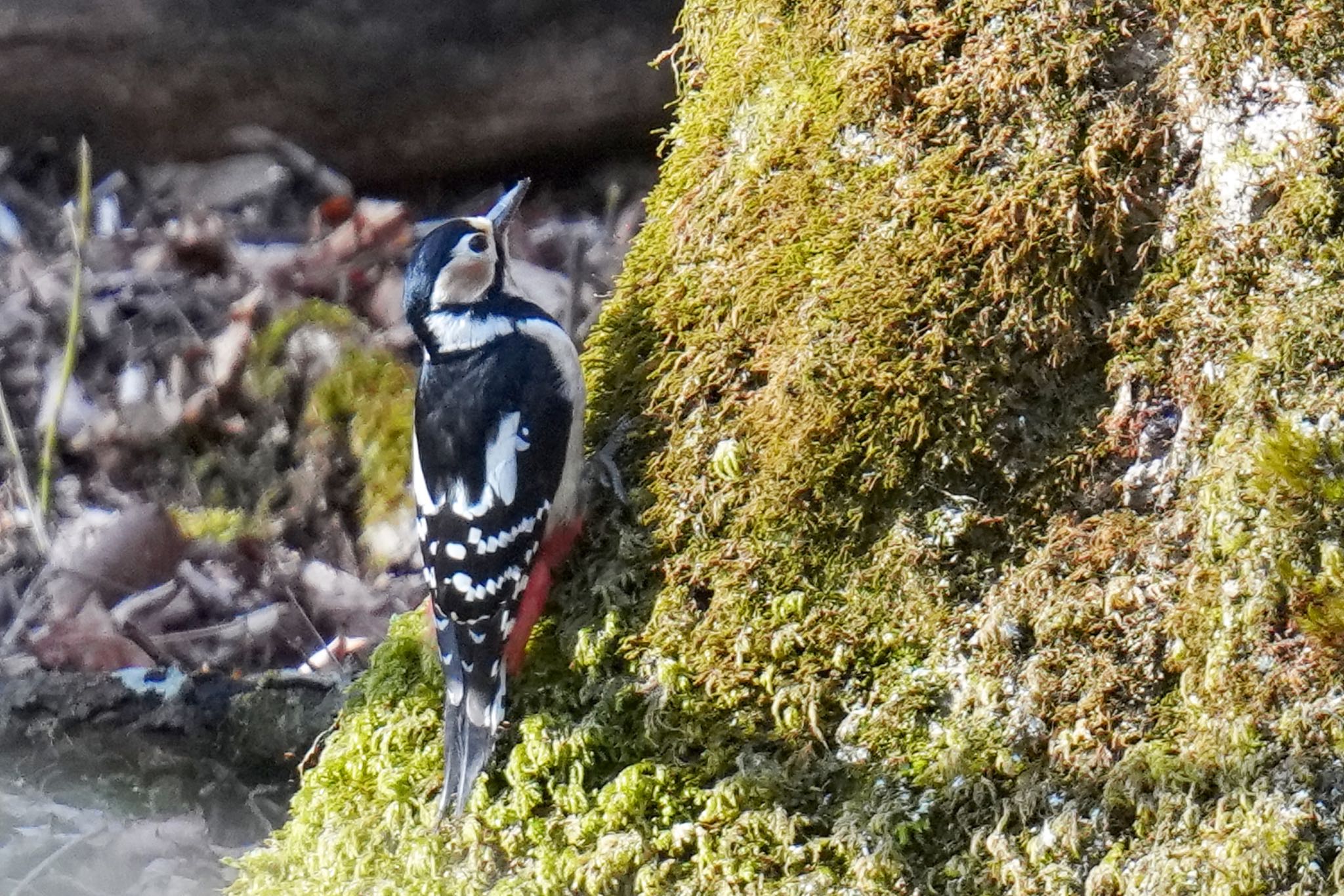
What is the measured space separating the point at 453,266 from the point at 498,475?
61 centimetres

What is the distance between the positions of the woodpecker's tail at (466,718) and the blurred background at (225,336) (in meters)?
0.72

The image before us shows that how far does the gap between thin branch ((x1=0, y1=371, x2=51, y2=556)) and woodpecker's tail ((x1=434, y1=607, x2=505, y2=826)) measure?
2.23m

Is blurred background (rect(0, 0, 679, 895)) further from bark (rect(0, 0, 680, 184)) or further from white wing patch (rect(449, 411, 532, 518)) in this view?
white wing patch (rect(449, 411, 532, 518))

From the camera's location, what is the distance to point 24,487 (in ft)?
13.8

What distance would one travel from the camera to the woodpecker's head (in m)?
3.22

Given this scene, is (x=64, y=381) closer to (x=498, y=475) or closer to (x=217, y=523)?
(x=217, y=523)

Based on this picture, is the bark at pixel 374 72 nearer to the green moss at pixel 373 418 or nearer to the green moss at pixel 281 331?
the green moss at pixel 281 331

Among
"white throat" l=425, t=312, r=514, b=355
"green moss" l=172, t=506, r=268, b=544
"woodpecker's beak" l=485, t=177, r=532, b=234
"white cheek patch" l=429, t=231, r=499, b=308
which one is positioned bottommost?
"green moss" l=172, t=506, r=268, b=544

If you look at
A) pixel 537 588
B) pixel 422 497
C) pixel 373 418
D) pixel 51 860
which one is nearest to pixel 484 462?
pixel 422 497

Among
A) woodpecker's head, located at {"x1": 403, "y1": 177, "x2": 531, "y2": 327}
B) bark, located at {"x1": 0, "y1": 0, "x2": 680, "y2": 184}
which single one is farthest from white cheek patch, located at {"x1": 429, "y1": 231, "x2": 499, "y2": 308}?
bark, located at {"x1": 0, "y1": 0, "x2": 680, "y2": 184}

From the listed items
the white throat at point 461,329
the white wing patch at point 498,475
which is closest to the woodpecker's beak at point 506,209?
the white throat at point 461,329

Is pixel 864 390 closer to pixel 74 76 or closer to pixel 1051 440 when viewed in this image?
pixel 1051 440

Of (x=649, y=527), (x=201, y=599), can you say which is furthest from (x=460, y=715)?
(x=201, y=599)

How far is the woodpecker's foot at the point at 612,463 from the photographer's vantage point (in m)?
2.57
